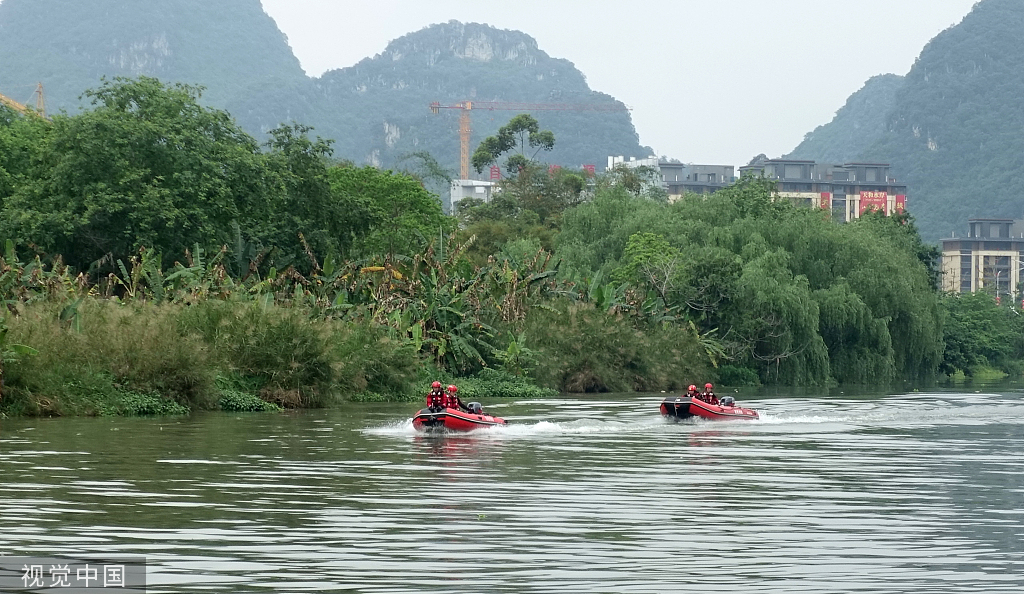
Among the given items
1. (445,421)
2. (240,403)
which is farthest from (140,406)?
(445,421)

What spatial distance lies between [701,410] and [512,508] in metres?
19.9

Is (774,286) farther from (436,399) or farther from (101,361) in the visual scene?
(101,361)

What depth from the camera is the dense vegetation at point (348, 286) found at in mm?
34188

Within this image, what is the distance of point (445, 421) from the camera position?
2909 cm

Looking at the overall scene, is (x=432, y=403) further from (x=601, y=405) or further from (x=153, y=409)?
(x=601, y=405)

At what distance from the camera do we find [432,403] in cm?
2981

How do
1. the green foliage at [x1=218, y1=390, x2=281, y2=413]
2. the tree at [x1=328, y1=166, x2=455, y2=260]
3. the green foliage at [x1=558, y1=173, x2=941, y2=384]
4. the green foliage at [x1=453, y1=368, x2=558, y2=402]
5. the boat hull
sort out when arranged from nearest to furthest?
the boat hull
the green foliage at [x1=218, y1=390, x2=281, y2=413]
the green foliage at [x1=453, y1=368, x2=558, y2=402]
the green foliage at [x1=558, y1=173, x2=941, y2=384]
the tree at [x1=328, y1=166, x2=455, y2=260]

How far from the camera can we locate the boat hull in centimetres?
2892

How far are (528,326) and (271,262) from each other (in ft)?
32.1

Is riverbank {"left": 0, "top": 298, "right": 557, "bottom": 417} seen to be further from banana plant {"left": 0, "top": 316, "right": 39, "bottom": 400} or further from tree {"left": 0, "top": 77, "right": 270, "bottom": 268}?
tree {"left": 0, "top": 77, "right": 270, "bottom": 268}

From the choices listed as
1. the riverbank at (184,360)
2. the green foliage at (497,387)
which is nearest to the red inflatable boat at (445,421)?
the riverbank at (184,360)

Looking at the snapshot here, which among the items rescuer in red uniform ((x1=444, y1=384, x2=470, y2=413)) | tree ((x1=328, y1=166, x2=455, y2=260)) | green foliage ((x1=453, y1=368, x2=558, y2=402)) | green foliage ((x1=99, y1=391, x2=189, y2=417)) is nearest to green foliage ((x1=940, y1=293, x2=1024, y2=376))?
tree ((x1=328, y1=166, x2=455, y2=260))

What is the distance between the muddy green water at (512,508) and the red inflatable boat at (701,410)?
4.40 metres

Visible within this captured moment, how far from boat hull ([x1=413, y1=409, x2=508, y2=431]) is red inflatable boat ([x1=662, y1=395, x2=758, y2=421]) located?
6.94 metres
